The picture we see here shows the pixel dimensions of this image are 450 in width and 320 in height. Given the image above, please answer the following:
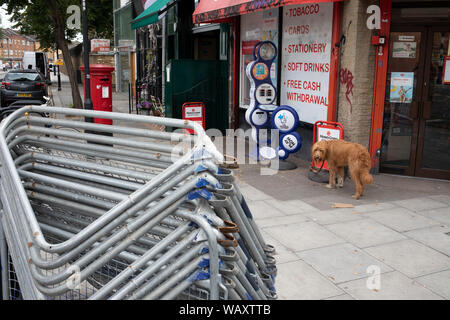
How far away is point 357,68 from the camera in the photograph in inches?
319

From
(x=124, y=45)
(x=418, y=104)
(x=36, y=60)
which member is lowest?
(x=418, y=104)

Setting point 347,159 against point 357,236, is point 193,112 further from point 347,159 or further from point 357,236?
point 357,236

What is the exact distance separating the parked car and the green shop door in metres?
8.91

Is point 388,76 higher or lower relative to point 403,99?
higher

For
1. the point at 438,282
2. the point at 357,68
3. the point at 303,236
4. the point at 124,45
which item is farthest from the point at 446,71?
the point at 124,45

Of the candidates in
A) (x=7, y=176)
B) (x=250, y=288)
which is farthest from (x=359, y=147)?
(x=7, y=176)

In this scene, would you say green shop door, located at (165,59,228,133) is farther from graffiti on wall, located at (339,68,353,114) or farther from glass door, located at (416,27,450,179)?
glass door, located at (416,27,450,179)

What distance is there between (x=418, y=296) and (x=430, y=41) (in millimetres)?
5330

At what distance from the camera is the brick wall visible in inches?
314

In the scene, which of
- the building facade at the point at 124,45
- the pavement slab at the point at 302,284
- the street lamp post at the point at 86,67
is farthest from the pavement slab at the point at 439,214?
the building facade at the point at 124,45

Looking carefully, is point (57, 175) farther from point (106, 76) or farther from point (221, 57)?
point (221, 57)

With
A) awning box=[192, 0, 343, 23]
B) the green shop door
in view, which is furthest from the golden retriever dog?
the green shop door

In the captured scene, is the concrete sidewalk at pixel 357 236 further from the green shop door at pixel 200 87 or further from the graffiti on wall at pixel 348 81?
the green shop door at pixel 200 87

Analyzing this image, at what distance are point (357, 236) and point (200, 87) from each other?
8413mm
